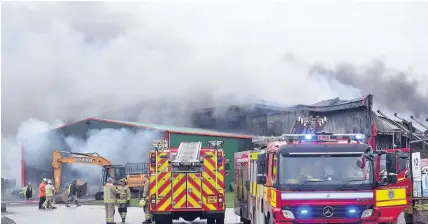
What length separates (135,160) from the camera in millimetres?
39812

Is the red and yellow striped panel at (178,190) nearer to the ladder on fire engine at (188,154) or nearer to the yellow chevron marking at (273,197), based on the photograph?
the ladder on fire engine at (188,154)

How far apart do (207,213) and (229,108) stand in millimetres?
27992

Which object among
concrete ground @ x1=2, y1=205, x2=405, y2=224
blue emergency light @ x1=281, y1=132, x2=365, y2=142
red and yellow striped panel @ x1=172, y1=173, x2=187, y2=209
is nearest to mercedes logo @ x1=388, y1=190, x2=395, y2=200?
blue emergency light @ x1=281, y1=132, x2=365, y2=142

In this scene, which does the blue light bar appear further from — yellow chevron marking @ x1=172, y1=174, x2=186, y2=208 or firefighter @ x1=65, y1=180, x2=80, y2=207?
firefighter @ x1=65, y1=180, x2=80, y2=207

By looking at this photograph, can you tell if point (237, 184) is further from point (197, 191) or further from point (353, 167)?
point (353, 167)

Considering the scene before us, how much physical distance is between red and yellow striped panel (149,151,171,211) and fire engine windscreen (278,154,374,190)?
594 cm

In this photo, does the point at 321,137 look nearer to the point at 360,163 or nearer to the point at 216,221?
the point at 360,163

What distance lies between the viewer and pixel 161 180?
16.3 metres

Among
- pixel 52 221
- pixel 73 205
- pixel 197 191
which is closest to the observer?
pixel 197 191

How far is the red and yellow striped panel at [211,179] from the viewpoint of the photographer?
1661 cm

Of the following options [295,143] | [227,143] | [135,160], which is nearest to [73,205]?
[135,160]

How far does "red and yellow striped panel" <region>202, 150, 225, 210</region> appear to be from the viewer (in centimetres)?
1661

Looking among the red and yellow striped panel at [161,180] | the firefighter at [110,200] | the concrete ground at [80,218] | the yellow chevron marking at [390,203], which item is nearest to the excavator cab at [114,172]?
the concrete ground at [80,218]

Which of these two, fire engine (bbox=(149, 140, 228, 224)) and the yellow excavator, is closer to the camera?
fire engine (bbox=(149, 140, 228, 224))
